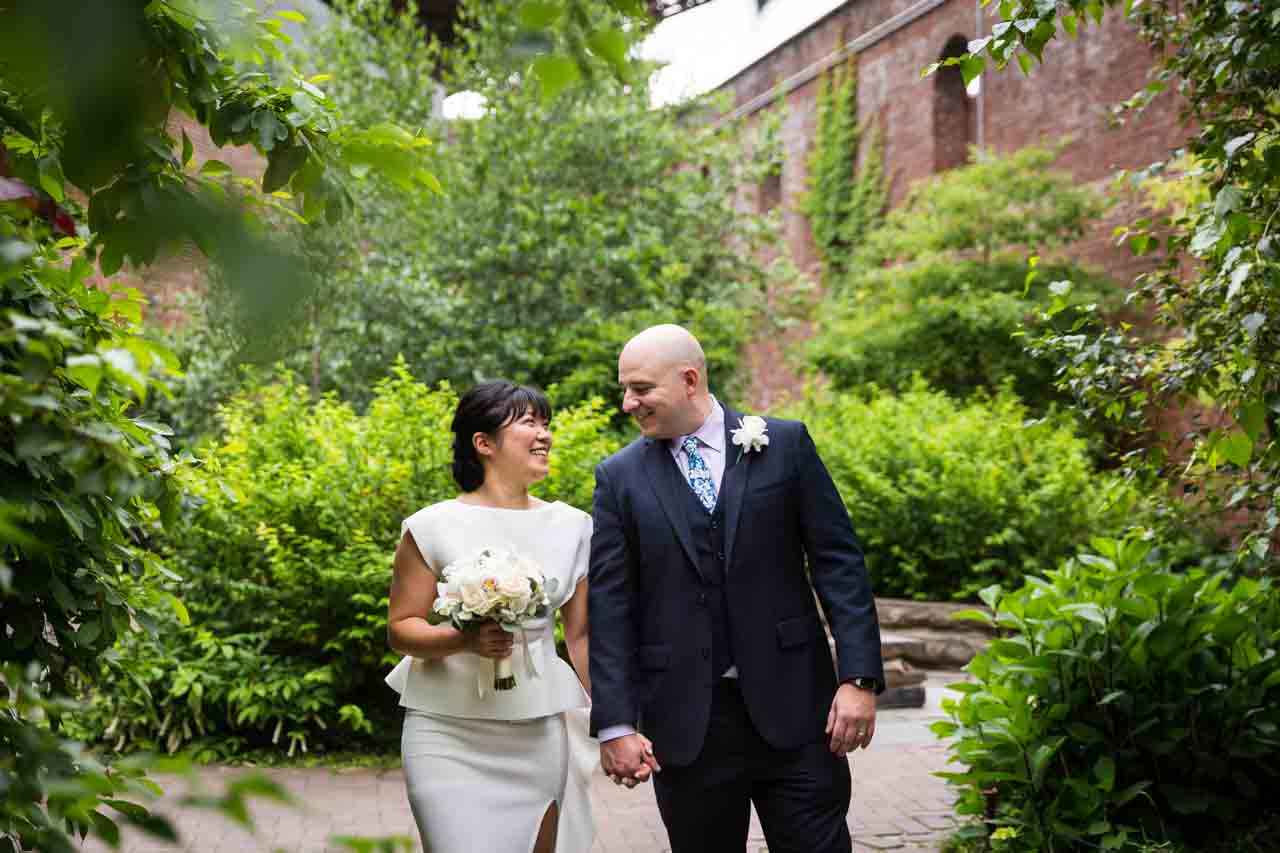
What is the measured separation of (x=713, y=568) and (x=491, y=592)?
653 millimetres

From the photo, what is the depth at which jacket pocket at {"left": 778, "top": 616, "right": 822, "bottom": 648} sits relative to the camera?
360cm

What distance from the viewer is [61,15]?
95 centimetres

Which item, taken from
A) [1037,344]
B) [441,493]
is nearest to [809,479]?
[1037,344]

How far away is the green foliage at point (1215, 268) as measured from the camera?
3.62 meters

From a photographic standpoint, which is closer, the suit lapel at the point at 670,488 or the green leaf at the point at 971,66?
the green leaf at the point at 971,66

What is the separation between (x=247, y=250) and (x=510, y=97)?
49.9ft

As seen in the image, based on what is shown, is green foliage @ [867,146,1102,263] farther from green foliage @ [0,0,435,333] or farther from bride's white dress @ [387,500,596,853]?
green foliage @ [0,0,435,333]

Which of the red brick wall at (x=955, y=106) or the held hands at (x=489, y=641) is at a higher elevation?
the red brick wall at (x=955, y=106)

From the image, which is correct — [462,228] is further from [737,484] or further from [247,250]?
[247,250]

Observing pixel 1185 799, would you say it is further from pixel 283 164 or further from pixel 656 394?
pixel 283 164

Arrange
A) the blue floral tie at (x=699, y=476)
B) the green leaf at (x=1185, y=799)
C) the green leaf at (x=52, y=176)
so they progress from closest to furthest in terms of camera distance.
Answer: the green leaf at (x=52, y=176), the blue floral tie at (x=699, y=476), the green leaf at (x=1185, y=799)

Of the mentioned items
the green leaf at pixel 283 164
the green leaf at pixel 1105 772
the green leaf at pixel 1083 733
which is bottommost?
the green leaf at pixel 1105 772

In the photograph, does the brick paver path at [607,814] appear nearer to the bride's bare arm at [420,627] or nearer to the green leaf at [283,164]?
the bride's bare arm at [420,627]

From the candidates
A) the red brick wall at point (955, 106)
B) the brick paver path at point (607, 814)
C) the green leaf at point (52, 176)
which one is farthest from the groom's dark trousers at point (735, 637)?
the red brick wall at point (955, 106)
